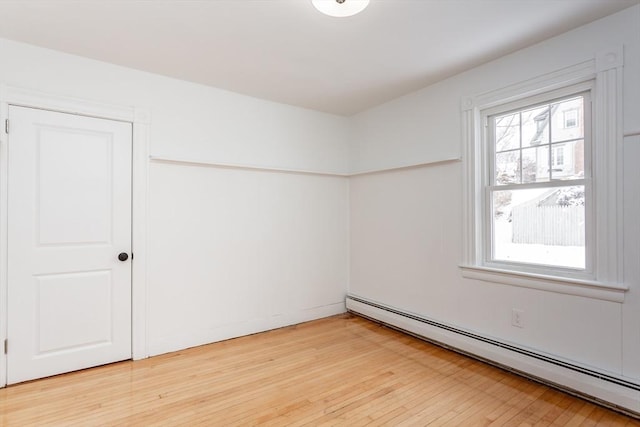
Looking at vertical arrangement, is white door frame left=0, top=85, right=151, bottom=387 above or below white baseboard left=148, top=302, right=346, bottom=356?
above

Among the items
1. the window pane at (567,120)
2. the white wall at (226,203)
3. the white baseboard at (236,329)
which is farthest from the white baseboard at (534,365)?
the window pane at (567,120)

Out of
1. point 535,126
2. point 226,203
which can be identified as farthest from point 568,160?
point 226,203

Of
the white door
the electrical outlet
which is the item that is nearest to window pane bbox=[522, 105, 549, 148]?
the electrical outlet

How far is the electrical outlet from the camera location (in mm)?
2682

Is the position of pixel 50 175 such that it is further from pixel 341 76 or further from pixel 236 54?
pixel 341 76

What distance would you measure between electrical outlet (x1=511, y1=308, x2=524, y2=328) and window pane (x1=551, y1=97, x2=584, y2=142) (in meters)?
1.40

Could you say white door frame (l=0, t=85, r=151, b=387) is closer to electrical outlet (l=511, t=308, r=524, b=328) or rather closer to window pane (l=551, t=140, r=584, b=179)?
electrical outlet (l=511, t=308, r=524, b=328)

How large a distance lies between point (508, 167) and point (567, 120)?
21.1 inches

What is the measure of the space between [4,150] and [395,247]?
3624 millimetres

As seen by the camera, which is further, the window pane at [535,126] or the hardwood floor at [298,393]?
the window pane at [535,126]

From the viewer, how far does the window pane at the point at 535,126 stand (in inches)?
105

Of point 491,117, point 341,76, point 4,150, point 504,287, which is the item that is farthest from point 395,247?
point 4,150

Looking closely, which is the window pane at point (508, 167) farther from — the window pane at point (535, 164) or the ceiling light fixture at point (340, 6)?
the ceiling light fixture at point (340, 6)

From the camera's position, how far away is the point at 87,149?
2.81 m
